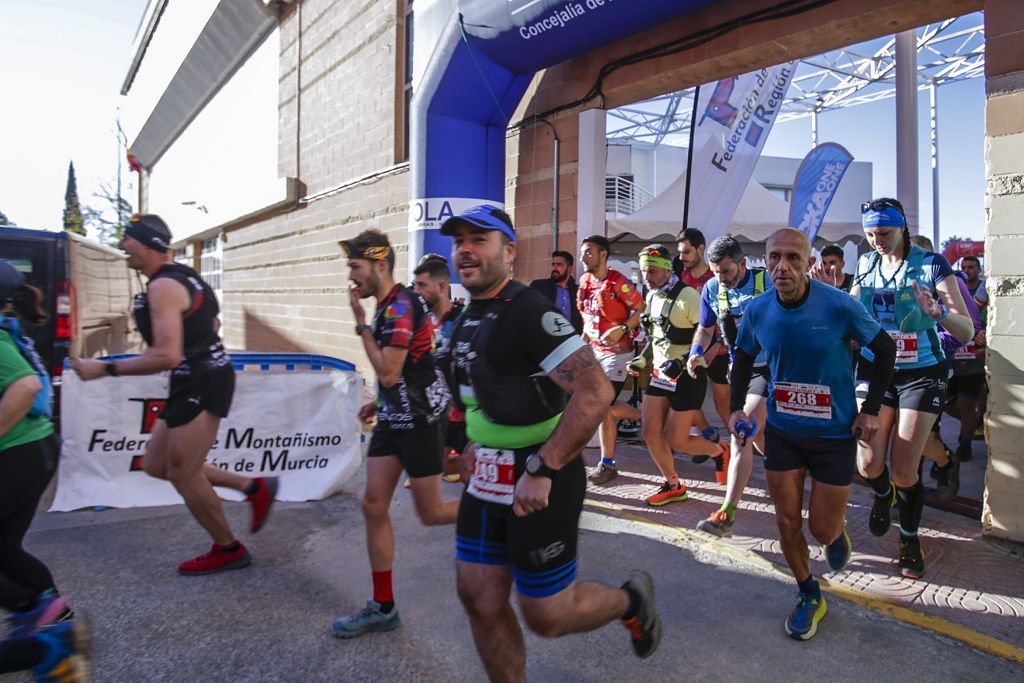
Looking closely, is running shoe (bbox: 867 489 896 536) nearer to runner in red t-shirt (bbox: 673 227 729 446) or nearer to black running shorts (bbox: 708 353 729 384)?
runner in red t-shirt (bbox: 673 227 729 446)

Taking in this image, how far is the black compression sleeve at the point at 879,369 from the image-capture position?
3.07 meters

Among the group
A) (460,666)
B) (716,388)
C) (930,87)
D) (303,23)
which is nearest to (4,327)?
(460,666)

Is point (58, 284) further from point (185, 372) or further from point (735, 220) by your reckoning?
point (735, 220)

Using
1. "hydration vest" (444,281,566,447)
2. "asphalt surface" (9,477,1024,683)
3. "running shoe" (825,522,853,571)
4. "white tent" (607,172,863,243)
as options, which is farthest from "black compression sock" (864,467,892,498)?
"white tent" (607,172,863,243)

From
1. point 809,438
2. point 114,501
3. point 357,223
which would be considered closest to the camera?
point 809,438

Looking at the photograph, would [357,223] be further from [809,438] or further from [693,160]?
[809,438]

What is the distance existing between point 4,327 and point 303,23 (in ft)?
43.4

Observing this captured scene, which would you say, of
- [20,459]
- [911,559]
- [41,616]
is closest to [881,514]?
[911,559]

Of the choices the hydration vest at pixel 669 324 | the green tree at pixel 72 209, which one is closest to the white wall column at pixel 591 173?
the hydration vest at pixel 669 324

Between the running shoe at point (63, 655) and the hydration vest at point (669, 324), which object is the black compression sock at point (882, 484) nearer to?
the hydration vest at point (669, 324)

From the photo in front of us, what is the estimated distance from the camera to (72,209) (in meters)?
34.7

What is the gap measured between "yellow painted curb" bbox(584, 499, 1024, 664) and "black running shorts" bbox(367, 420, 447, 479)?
1919 millimetres

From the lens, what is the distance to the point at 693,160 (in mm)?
8047

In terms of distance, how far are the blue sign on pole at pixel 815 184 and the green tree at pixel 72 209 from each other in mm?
24931
